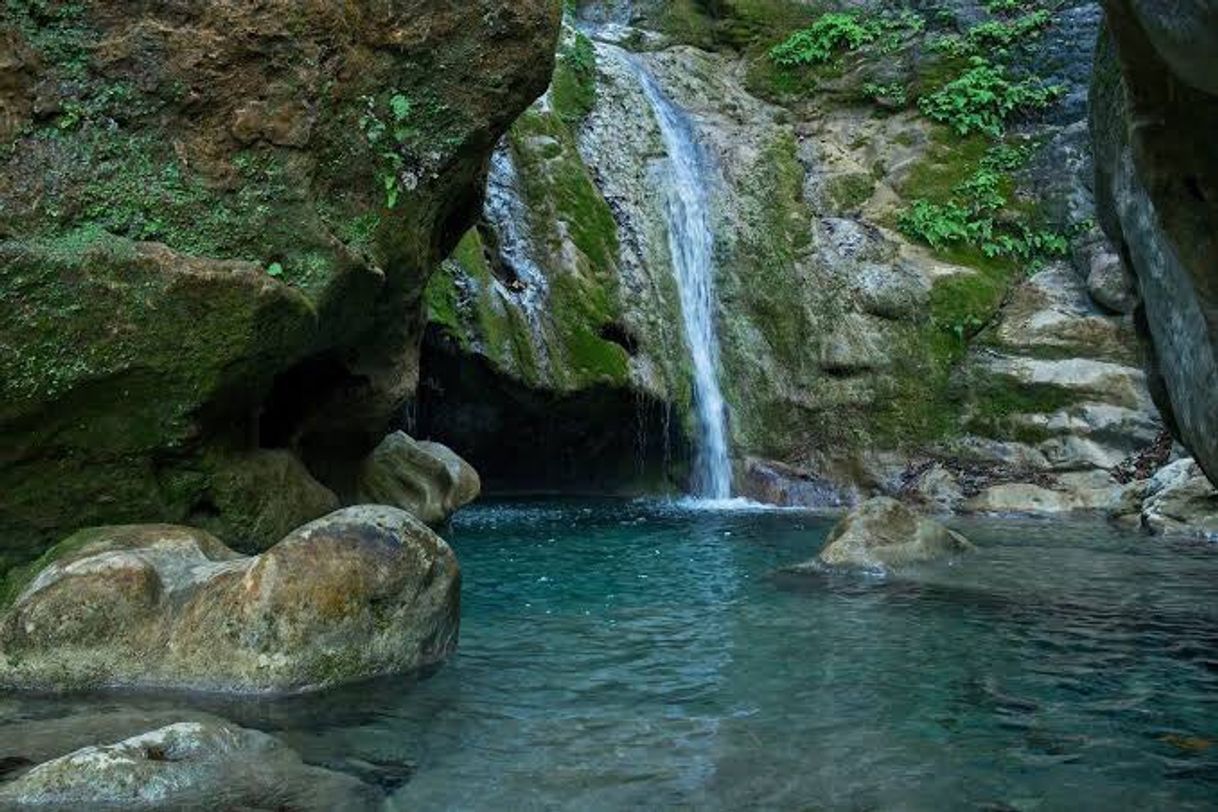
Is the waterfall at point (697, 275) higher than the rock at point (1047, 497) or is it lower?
higher

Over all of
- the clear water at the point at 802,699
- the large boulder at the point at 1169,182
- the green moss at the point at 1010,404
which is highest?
the large boulder at the point at 1169,182

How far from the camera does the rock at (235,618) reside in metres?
5.43

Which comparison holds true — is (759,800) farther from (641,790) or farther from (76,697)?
(76,697)

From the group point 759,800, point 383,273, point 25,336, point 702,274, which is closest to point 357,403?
point 383,273

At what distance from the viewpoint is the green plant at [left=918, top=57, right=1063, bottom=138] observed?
1955 centimetres

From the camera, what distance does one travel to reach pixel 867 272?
18.1 metres

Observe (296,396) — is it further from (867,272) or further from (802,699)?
(867,272)

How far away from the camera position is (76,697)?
5273mm

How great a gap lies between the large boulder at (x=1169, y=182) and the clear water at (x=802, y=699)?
4.87ft

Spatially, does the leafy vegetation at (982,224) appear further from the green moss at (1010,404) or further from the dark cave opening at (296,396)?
the dark cave opening at (296,396)

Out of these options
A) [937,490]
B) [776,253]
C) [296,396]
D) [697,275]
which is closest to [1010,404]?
[937,490]

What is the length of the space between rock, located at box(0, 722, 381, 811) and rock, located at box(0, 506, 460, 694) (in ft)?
3.62

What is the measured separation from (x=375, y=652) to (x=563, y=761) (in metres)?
1.56

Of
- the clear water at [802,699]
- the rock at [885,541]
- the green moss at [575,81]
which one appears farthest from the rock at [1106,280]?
the green moss at [575,81]
